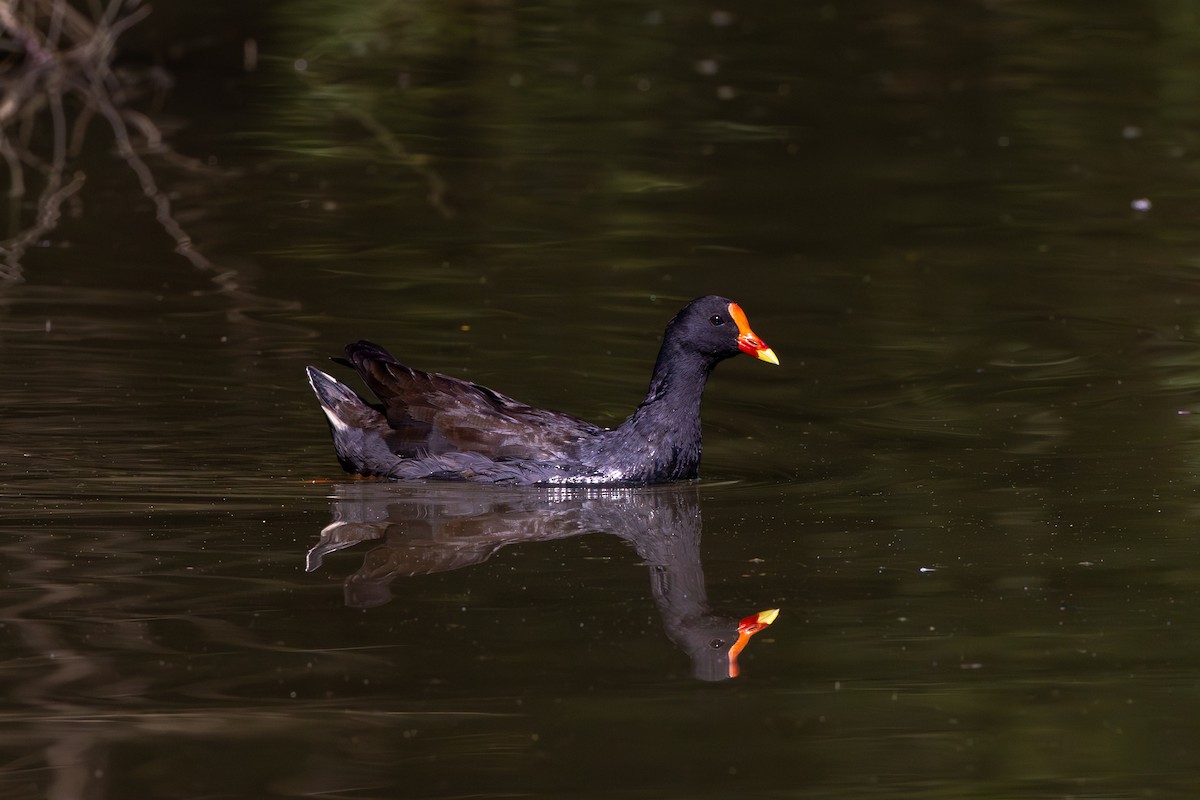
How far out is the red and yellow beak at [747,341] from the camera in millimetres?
7836

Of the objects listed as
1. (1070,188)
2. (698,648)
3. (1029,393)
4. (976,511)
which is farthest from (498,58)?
(698,648)

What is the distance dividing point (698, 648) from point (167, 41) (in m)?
12.9

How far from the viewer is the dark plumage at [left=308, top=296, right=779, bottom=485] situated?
774 centimetres

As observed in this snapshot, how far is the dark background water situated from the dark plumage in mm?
194

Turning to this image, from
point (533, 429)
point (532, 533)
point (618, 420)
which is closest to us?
point (532, 533)

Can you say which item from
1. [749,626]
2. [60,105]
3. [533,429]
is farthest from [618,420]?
[60,105]

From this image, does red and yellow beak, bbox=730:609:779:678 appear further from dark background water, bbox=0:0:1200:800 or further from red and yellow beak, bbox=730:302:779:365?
red and yellow beak, bbox=730:302:779:365

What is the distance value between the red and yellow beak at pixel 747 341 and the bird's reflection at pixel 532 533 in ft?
1.89

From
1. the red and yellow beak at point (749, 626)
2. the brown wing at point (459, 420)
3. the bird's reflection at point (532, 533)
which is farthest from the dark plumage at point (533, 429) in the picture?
the red and yellow beak at point (749, 626)

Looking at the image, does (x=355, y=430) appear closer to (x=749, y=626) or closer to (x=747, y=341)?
(x=747, y=341)

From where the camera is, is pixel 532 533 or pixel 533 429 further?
pixel 533 429

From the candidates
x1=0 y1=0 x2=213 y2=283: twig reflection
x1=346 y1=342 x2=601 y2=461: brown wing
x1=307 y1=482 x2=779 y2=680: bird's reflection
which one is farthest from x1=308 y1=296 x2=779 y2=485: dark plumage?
x1=0 y1=0 x2=213 y2=283: twig reflection

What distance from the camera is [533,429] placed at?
780 cm

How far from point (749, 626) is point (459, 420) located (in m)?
2.31
